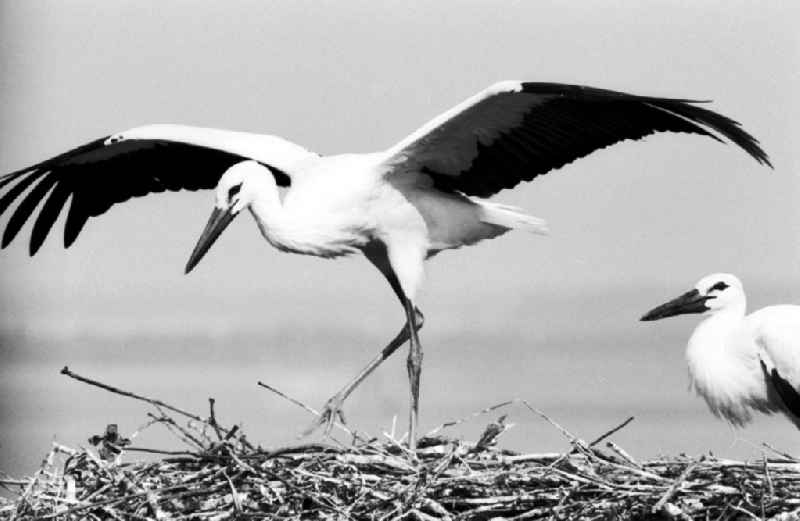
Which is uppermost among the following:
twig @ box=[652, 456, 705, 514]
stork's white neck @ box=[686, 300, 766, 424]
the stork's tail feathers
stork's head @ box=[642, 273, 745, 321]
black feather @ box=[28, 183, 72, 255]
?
black feather @ box=[28, 183, 72, 255]

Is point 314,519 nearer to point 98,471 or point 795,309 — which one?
point 98,471

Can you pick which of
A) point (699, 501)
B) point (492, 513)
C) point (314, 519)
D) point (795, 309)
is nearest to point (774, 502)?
point (699, 501)

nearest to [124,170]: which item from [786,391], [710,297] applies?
[710,297]

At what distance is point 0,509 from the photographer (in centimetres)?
617

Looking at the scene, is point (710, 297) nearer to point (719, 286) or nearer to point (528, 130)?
point (719, 286)

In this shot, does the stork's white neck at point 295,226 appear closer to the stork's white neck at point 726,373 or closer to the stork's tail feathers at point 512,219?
the stork's tail feathers at point 512,219

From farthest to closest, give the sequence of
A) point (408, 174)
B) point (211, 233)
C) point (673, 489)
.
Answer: point (408, 174) < point (211, 233) < point (673, 489)

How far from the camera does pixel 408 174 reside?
24.3 feet

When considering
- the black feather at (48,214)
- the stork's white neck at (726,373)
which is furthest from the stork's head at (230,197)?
the stork's white neck at (726,373)

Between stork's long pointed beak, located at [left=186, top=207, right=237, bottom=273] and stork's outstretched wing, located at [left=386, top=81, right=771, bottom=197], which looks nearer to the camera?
stork's outstretched wing, located at [left=386, top=81, right=771, bottom=197]

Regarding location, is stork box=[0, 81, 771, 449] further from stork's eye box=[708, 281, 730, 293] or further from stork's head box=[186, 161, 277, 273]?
stork's eye box=[708, 281, 730, 293]

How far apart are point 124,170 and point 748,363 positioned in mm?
2738

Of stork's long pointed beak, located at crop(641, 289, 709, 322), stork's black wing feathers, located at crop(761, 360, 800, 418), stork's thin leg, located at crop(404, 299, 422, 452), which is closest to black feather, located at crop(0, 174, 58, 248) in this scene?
stork's thin leg, located at crop(404, 299, 422, 452)

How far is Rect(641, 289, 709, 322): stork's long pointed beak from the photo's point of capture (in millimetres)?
8172
